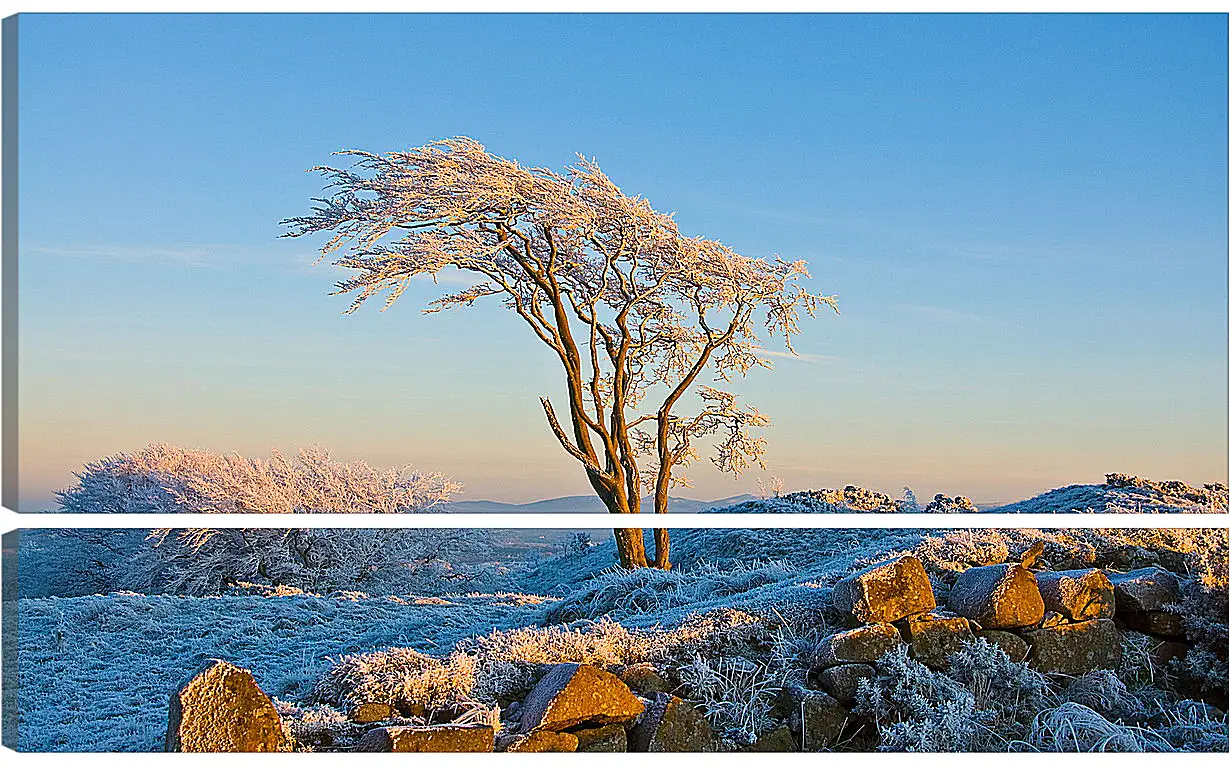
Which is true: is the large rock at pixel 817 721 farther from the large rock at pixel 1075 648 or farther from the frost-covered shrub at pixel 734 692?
the large rock at pixel 1075 648

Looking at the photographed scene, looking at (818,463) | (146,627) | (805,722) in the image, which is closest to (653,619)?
(805,722)

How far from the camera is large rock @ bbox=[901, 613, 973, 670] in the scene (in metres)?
2.51

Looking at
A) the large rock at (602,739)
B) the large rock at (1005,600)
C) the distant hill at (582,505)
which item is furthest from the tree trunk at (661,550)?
the large rock at (602,739)

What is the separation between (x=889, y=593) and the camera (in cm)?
254

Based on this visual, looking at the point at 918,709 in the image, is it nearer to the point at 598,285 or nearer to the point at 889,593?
the point at 889,593

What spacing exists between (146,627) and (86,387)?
3477mm

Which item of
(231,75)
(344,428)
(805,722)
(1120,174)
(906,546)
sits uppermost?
(231,75)

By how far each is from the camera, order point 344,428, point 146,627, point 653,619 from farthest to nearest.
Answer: point 344,428
point 146,627
point 653,619

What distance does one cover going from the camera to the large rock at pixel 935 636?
2.51 metres

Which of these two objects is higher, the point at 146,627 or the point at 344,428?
the point at 344,428

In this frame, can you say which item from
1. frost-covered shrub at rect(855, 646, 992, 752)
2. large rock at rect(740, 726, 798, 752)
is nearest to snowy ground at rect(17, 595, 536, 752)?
large rock at rect(740, 726, 798, 752)

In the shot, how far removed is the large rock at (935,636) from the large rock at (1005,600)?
53 millimetres

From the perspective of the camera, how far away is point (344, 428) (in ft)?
22.2

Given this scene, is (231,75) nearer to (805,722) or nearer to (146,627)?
(146,627)
